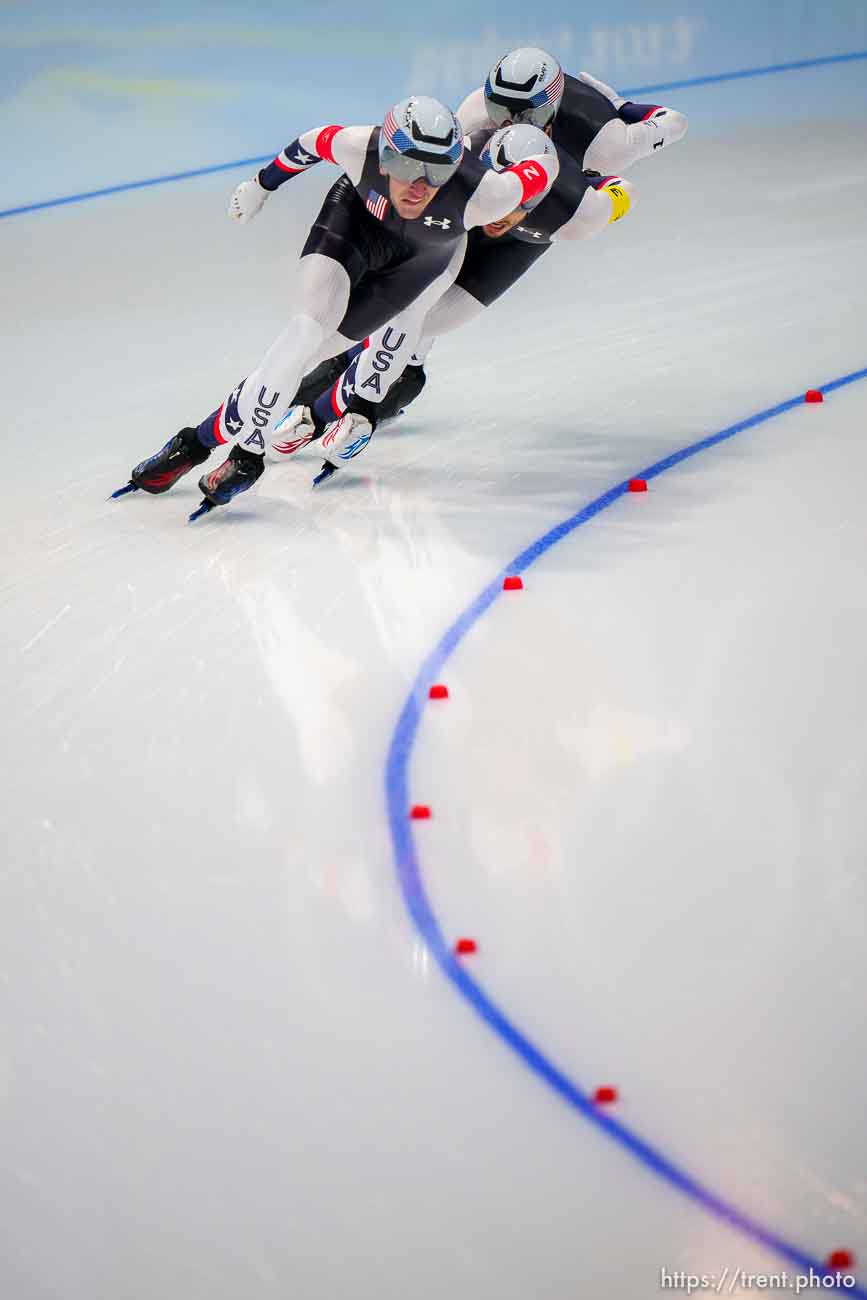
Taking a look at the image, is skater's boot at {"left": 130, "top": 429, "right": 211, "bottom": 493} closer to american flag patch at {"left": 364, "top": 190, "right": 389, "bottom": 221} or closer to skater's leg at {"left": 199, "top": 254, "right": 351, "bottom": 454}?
skater's leg at {"left": 199, "top": 254, "right": 351, "bottom": 454}

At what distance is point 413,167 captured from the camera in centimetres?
470

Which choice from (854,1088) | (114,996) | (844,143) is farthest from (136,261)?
(854,1088)

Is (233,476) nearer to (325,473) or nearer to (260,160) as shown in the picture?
(325,473)

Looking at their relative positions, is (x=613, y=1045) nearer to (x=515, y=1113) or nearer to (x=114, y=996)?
(x=515, y=1113)

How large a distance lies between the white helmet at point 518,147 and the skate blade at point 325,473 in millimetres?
1222

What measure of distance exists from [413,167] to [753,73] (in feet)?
33.3

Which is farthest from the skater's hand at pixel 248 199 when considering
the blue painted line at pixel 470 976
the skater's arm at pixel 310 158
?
the blue painted line at pixel 470 976

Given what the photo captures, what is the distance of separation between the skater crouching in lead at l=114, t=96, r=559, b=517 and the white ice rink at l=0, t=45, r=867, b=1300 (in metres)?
0.24

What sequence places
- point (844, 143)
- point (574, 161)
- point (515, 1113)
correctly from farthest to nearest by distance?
point (844, 143)
point (574, 161)
point (515, 1113)

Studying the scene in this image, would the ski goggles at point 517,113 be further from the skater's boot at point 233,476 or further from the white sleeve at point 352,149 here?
the skater's boot at point 233,476

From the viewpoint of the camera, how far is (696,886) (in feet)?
10.5

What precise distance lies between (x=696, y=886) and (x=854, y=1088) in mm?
660

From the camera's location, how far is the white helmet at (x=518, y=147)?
16.9 ft

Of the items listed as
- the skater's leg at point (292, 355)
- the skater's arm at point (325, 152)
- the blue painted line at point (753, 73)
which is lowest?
the blue painted line at point (753, 73)
